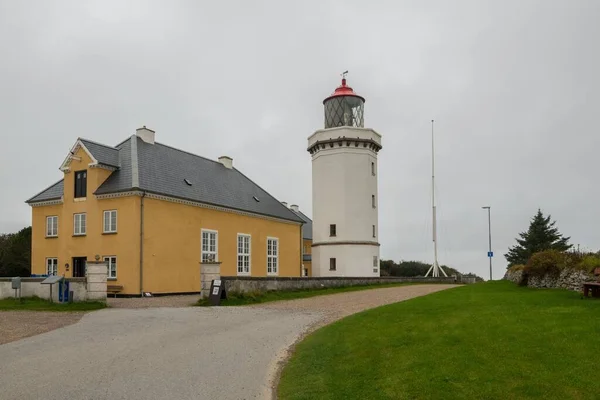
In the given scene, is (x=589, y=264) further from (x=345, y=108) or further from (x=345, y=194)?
(x=345, y=108)

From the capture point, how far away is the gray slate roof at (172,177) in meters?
27.8

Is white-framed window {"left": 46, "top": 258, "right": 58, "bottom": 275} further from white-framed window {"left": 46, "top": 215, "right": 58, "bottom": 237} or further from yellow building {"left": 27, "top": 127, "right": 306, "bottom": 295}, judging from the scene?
white-framed window {"left": 46, "top": 215, "right": 58, "bottom": 237}

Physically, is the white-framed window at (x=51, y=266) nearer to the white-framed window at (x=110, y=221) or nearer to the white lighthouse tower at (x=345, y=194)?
the white-framed window at (x=110, y=221)

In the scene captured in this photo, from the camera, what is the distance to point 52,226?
3012 centimetres

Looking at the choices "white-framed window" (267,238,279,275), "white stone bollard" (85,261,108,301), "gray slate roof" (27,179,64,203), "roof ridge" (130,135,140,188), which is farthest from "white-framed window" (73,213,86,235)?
"white-framed window" (267,238,279,275)

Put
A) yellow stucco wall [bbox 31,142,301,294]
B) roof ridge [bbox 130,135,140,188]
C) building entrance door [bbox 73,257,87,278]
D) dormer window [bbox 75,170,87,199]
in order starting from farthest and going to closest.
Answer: dormer window [bbox 75,170,87,199], building entrance door [bbox 73,257,87,278], roof ridge [bbox 130,135,140,188], yellow stucco wall [bbox 31,142,301,294]

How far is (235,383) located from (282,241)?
2973cm

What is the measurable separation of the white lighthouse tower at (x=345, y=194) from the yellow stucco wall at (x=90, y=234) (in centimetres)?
1637

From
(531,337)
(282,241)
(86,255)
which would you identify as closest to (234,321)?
(531,337)

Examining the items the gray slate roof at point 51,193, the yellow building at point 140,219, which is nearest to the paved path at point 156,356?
the yellow building at point 140,219

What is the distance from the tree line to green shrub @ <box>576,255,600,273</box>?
42.9m

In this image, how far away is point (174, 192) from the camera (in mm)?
28719

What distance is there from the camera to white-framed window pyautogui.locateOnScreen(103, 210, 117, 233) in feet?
88.6

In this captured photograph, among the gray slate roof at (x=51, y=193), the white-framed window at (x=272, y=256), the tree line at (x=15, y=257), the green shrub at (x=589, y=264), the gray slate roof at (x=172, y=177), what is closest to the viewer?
the green shrub at (x=589, y=264)
